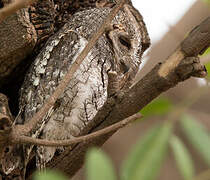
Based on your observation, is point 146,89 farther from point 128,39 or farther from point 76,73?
point 128,39

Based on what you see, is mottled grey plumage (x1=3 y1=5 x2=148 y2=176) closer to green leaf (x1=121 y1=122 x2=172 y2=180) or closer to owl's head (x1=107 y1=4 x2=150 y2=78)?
owl's head (x1=107 y1=4 x2=150 y2=78)

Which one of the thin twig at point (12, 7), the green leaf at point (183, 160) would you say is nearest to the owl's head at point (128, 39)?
the thin twig at point (12, 7)

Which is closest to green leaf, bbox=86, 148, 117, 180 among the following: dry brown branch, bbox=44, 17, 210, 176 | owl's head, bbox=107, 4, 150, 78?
dry brown branch, bbox=44, 17, 210, 176

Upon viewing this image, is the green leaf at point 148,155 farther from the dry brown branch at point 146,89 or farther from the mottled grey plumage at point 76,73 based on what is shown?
the mottled grey plumage at point 76,73

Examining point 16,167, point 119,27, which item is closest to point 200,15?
point 119,27

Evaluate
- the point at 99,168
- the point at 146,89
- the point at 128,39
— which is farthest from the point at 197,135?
the point at 128,39
